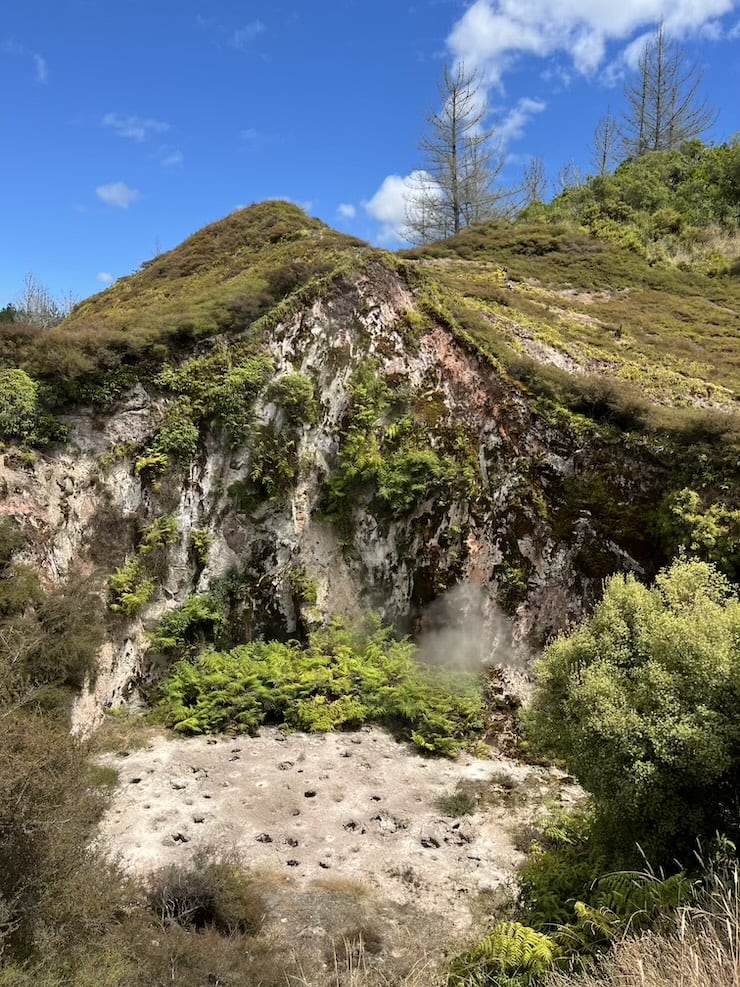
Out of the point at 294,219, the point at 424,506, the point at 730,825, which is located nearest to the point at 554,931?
the point at 730,825

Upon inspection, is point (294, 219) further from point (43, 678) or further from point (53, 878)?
point (53, 878)

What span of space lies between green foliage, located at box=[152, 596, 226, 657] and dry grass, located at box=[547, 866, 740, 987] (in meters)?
10.7

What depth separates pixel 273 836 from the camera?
32.3ft

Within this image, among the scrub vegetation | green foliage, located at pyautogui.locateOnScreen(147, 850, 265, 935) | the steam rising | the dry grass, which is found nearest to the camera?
the dry grass

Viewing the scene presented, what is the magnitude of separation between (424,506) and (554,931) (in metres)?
10.2

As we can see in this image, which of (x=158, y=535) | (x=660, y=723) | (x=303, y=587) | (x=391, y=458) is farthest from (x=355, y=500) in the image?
(x=660, y=723)

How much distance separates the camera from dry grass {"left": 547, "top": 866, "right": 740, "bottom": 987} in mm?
4133

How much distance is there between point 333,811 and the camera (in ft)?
34.8

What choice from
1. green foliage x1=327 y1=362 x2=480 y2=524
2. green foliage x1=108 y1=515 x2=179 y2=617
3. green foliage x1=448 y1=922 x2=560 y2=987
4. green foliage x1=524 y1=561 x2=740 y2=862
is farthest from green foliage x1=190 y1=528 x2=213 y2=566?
green foliage x1=448 y1=922 x2=560 y2=987

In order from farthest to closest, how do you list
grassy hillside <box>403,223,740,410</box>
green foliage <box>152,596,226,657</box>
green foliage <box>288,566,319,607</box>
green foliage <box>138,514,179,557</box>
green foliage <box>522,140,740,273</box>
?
green foliage <box>522,140,740,273</box> < grassy hillside <box>403,223,740,410</box> < green foliage <box>288,566,319,607</box> < green foliage <box>138,514,179,557</box> < green foliage <box>152,596,226,657</box>

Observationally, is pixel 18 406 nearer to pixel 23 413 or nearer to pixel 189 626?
pixel 23 413

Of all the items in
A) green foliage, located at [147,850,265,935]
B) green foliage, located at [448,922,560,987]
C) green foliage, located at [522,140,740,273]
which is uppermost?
green foliage, located at [522,140,740,273]

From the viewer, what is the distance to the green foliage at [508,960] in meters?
5.99

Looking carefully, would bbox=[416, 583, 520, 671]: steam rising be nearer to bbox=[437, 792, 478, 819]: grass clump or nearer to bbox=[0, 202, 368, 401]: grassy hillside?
bbox=[437, 792, 478, 819]: grass clump
